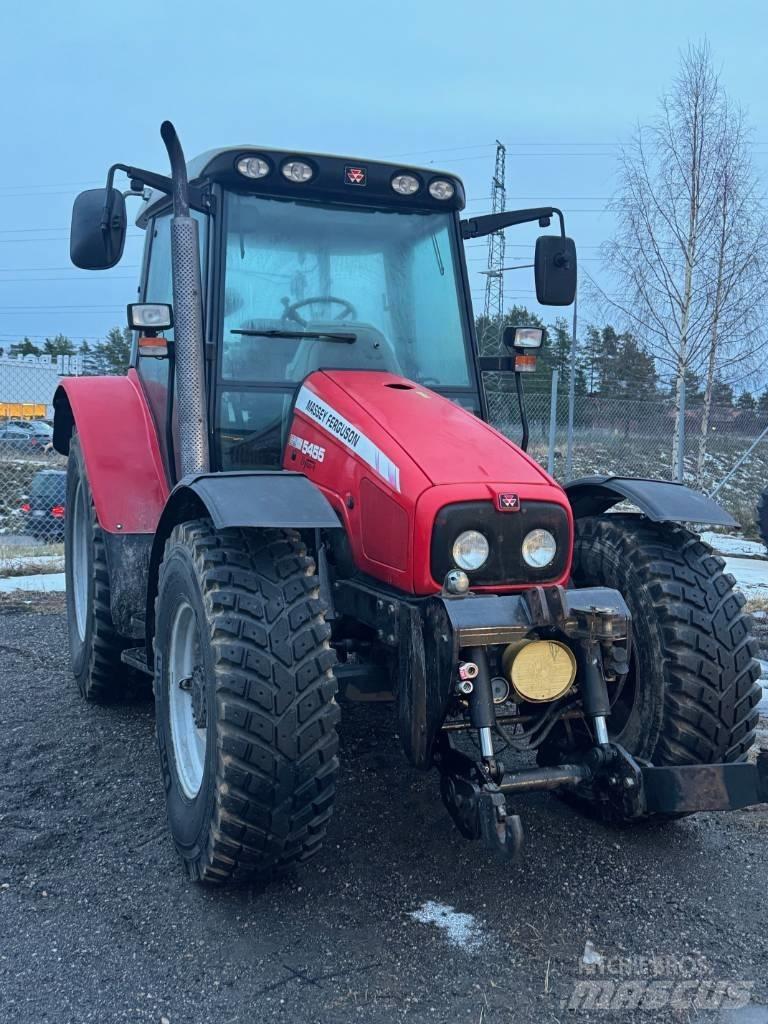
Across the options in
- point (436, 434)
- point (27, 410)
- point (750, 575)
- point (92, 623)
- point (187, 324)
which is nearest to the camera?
point (436, 434)

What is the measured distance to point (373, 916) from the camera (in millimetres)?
3119

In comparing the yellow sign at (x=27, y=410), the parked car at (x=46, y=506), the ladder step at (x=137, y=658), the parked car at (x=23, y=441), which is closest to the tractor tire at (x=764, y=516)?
the ladder step at (x=137, y=658)

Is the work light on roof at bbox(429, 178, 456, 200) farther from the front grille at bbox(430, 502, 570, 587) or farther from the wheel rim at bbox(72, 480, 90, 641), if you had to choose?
the wheel rim at bbox(72, 480, 90, 641)

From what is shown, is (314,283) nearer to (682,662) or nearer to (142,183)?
(142,183)

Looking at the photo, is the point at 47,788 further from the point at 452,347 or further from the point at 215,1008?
the point at 452,347

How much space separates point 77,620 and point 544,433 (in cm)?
1045

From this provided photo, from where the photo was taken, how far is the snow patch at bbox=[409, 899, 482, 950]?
2979 mm

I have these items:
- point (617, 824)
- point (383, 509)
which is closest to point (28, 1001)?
point (383, 509)

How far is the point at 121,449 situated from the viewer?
185 inches

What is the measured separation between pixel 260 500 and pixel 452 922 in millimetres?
1433

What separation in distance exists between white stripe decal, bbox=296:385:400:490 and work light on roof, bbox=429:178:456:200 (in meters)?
1.07

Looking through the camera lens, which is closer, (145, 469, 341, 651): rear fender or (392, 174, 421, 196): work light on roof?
A: (145, 469, 341, 651): rear fender

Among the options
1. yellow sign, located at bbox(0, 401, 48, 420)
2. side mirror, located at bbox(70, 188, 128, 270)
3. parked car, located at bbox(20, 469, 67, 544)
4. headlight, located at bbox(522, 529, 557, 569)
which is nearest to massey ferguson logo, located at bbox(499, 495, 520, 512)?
headlight, located at bbox(522, 529, 557, 569)

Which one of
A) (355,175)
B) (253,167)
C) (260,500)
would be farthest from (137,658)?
(355,175)
